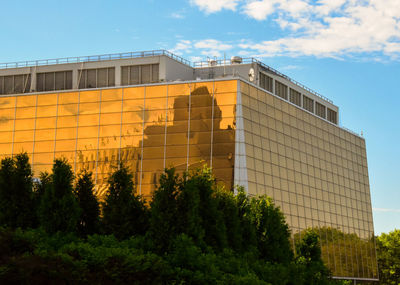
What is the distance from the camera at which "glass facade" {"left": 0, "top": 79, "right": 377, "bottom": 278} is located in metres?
80.3

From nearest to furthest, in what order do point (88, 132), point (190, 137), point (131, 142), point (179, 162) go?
point (179, 162) → point (190, 137) → point (131, 142) → point (88, 132)

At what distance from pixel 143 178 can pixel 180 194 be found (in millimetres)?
35736

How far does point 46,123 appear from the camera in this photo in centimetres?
8856

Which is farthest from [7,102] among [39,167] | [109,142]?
[109,142]

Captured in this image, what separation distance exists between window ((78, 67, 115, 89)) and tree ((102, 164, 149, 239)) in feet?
137

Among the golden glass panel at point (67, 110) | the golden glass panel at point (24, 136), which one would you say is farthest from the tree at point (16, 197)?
the golden glass panel at point (24, 136)

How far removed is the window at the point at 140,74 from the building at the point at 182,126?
0.14m

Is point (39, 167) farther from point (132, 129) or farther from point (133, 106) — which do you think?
point (133, 106)

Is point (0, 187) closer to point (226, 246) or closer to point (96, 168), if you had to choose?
point (226, 246)

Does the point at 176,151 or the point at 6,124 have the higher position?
the point at 6,124

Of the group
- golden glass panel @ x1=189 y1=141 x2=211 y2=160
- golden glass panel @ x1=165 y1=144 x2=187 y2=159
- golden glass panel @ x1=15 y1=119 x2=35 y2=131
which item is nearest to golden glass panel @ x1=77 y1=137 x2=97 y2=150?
golden glass panel @ x1=15 y1=119 x2=35 y2=131

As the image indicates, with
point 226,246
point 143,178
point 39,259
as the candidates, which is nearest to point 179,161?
point 143,178

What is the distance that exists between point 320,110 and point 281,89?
45.0 ft

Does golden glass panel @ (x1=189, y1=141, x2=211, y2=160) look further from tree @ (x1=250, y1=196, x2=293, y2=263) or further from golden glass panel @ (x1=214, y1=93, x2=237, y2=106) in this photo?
tree @ (x1=250, y1=196, x2=293, y2=263)
